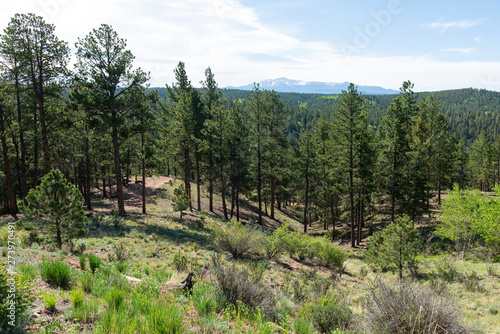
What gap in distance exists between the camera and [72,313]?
12.5 feet

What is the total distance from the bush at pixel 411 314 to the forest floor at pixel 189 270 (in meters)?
0.50

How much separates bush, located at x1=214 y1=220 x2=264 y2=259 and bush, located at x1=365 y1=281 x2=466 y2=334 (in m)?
7.82

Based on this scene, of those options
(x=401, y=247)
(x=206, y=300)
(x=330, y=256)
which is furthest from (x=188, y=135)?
(x=206, y=300)

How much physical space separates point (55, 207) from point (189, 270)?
4836 millimetres

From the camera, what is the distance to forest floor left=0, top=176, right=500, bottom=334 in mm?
4176

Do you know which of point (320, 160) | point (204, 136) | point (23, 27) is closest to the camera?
point (23, 27)

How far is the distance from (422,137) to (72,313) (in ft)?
110

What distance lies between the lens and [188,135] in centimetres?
2386

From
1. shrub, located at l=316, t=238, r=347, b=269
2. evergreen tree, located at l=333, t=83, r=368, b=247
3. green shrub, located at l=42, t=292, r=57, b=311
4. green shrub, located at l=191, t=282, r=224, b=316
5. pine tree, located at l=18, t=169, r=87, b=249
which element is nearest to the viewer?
green shrub, located at l=42, t=292, r=57, b=311

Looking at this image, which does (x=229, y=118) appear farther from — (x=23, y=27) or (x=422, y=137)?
(x=422, y=137)

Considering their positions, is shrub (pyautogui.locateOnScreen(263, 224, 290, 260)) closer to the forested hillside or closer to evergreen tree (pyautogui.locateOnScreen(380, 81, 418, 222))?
the forested hillside

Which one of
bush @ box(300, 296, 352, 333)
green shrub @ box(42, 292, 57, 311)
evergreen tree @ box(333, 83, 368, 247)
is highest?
evergreen tree @ box(333, 83, 368, 247)

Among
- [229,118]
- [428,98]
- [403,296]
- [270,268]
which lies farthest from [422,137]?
[403,296]

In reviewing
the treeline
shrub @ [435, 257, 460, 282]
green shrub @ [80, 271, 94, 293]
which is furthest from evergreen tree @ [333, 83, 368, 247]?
green shrub @ [80, 271, 94, 293]
